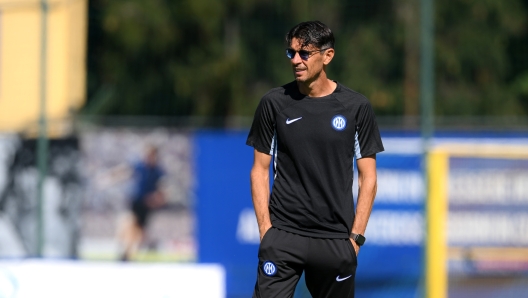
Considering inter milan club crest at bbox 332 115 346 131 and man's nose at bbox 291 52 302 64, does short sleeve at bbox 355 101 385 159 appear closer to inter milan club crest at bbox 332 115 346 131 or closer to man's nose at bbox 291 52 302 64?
inter milan club crest at bbox 332 115 346 131

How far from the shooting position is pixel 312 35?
4766mm

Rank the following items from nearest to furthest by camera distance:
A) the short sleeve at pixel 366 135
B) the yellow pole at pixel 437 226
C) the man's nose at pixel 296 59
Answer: the man's nose at pixel 296 59 < the short sleeve at pixel 366 135 < the yellow pole at pixel 437 226

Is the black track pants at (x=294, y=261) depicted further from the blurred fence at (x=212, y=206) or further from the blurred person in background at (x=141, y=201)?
the blurred person in background at (x=141, y=201)

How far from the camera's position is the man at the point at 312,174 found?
4.77 metres

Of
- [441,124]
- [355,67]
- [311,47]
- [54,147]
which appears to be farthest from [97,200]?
[311,47]

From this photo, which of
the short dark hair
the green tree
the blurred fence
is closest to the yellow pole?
the blurred fence

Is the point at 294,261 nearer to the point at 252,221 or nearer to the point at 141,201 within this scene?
the point at 252,221

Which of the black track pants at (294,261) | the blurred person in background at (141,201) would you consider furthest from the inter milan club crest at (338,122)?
the blurred person in background at (141,201)

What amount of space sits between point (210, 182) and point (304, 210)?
193 inches

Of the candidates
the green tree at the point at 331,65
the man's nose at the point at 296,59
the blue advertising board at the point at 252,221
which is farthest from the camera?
the green tree at the point at 331,65

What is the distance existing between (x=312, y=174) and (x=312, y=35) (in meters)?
0.74

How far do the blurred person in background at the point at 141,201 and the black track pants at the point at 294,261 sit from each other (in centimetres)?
581

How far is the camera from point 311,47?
4758mm

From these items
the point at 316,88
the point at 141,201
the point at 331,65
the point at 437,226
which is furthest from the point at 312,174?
the point at 331,65
